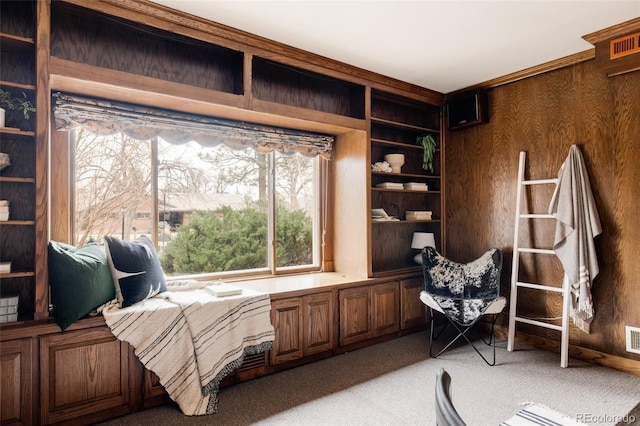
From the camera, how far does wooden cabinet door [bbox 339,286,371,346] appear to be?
3406mm

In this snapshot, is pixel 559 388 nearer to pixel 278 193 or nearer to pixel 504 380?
pixel 504 380

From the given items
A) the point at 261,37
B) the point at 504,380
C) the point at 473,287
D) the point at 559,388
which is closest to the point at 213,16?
the point at 261,37

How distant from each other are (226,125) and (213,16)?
0.85 meters

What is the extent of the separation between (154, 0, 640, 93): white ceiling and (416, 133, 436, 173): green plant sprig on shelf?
0.88 meters

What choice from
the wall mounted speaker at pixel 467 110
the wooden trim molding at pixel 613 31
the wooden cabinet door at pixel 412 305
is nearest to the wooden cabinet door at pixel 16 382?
the wooden cabinet door at pixel 412 305

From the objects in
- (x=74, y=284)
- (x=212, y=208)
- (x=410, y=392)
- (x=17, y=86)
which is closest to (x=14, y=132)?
(x=17, y=86)

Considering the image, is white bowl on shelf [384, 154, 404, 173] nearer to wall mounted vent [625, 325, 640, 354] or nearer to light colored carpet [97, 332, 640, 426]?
light colored carpet [97, 332, 640, 426]

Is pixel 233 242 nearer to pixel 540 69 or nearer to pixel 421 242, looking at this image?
pixel 421 242

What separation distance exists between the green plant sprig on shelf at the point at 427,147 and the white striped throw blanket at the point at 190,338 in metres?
2.63

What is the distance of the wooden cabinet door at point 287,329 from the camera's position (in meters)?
2.97

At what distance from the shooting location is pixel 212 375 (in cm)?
250

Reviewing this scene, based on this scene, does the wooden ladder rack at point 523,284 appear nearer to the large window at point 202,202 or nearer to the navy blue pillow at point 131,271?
the large window at point 202,202

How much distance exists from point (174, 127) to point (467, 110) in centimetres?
290

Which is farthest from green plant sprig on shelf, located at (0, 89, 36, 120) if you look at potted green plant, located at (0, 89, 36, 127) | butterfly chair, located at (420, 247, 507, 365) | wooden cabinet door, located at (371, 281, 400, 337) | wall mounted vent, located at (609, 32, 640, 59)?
wall mounted vent, located at (609, 32, 640, 59)
